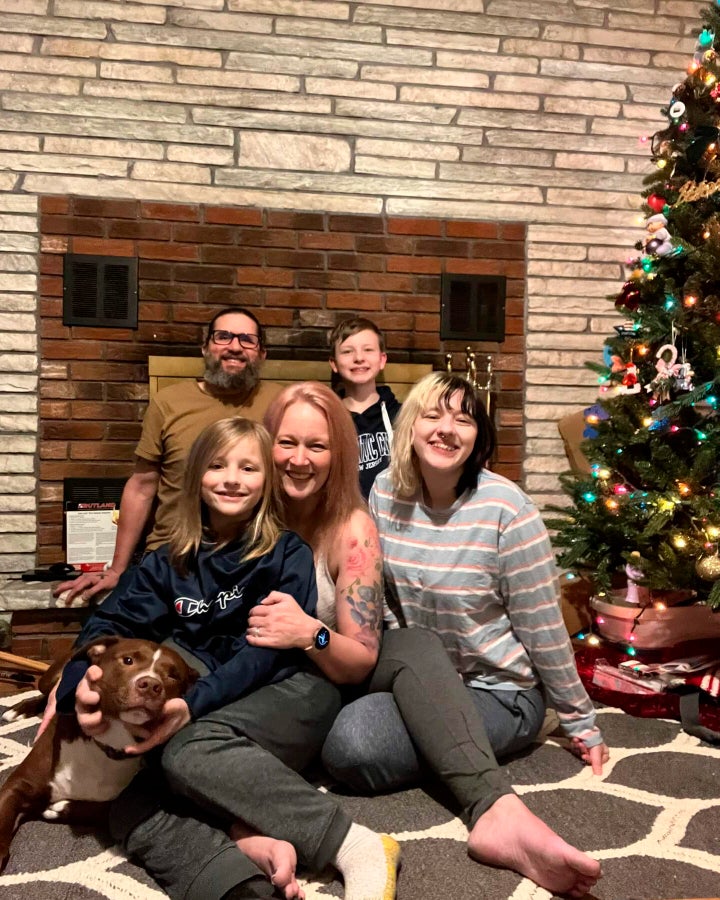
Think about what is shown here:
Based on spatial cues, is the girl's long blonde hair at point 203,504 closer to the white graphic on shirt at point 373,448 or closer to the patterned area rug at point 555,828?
the patterned area rug at point 555,828

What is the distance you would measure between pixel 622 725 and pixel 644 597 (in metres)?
0.42

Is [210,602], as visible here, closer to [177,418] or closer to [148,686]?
[148,686]

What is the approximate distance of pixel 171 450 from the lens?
8.63ft

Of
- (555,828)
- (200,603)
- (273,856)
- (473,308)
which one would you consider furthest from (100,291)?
(555,828)

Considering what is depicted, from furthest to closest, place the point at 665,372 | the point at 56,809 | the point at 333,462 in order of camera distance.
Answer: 1. the point at 665,372
2. the point at 333,462
3. the point at 56,809

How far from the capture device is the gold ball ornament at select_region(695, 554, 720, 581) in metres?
2.11

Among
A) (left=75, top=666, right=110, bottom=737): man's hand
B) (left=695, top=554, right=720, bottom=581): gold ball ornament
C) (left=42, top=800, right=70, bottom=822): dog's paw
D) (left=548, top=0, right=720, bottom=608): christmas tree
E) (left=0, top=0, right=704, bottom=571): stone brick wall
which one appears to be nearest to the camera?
(left=75, top=666, right=110, bottom=737): man's hand

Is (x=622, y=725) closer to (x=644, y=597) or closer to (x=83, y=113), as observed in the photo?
(x=644, y=597)

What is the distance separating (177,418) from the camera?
2641 mm

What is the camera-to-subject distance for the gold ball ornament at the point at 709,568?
211cm

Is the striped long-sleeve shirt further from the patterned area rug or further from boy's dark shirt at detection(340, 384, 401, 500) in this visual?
boy's dark shirt at detection(340, 384, 401, 500)

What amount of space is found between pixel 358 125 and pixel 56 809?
277 centimetres

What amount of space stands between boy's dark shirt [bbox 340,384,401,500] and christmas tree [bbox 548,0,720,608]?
2.25 ft

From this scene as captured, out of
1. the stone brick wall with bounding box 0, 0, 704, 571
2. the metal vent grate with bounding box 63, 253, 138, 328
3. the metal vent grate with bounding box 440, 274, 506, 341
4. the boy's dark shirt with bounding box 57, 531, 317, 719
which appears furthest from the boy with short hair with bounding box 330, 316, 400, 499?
the boy's dark shirt with bounding box 57, 531, 317, 719
